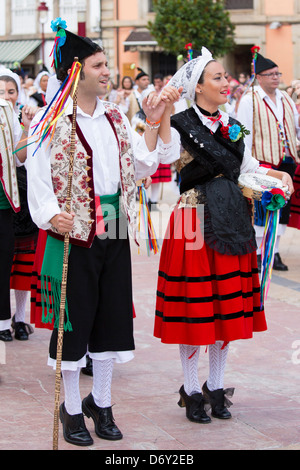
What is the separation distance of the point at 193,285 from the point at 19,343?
81.2 inches

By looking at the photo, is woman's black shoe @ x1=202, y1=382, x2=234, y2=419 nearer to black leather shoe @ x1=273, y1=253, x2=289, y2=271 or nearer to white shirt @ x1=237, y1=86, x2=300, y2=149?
white shirt @ x1=237, y1=86, x2=300, y2=149

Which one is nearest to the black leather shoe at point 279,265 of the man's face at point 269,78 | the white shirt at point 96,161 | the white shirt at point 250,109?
the white shirt at point 250,109

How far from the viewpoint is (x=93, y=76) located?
398 centimetres

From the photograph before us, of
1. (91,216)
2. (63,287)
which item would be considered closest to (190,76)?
(91,216)

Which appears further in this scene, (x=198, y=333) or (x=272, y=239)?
(x=272, y=239)

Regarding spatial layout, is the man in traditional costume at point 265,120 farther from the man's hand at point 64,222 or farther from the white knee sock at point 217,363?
the man's hand at point 64,222

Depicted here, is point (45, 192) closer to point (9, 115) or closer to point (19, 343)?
point (9, 115)

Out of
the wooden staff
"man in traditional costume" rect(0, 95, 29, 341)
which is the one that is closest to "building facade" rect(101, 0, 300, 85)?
"man in traditional costume" rect(0, 95, 29, 341)

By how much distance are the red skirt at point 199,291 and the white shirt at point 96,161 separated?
16.3 inches

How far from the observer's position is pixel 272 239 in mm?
4570

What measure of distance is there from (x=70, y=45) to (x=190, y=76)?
2.42 ft

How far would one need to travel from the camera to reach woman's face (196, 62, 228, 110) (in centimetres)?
440

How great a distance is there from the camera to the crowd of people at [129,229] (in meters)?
3.91
